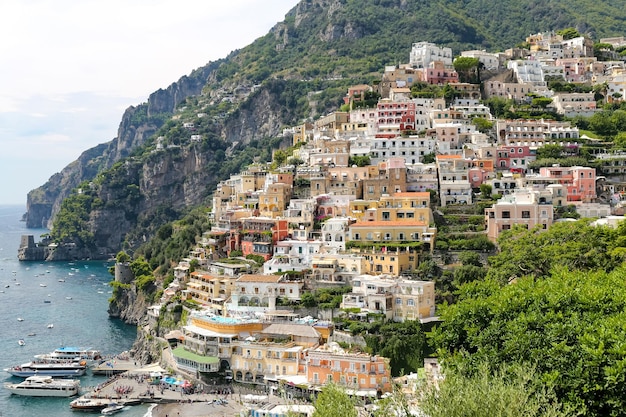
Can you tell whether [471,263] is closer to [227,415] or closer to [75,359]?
[227,415]

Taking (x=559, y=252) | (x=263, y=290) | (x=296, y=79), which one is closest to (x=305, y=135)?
(x=263, y=290)

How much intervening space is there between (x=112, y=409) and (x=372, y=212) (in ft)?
77.7

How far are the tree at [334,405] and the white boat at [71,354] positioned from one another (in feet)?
136

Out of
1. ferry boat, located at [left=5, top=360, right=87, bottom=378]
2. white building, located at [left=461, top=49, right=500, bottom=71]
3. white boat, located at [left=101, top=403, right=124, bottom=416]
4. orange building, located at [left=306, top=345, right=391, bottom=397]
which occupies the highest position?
white building, located at [left=461, top=49, right=500, bottom=71]

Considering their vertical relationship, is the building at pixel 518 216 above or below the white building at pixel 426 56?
below

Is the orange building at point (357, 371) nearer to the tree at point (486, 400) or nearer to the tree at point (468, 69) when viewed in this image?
the tree at point (486, 400)

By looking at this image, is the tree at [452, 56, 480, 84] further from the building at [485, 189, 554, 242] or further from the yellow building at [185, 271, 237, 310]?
the yellow building at [185, 271, 237, 310]

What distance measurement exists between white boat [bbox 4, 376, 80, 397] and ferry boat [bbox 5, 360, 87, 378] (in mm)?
2786

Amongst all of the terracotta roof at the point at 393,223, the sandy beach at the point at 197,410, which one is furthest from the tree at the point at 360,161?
the sandy beach at the point at 197,410

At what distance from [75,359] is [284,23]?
134 meters

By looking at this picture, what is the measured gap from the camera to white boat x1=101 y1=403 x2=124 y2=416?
48772 mm

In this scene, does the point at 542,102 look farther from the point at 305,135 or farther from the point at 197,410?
the point at 197,410

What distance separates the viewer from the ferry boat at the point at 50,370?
5922cm

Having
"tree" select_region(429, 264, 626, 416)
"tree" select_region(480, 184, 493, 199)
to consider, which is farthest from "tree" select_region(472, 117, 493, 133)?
"tree" select_region(429, 264, 626, 416)
